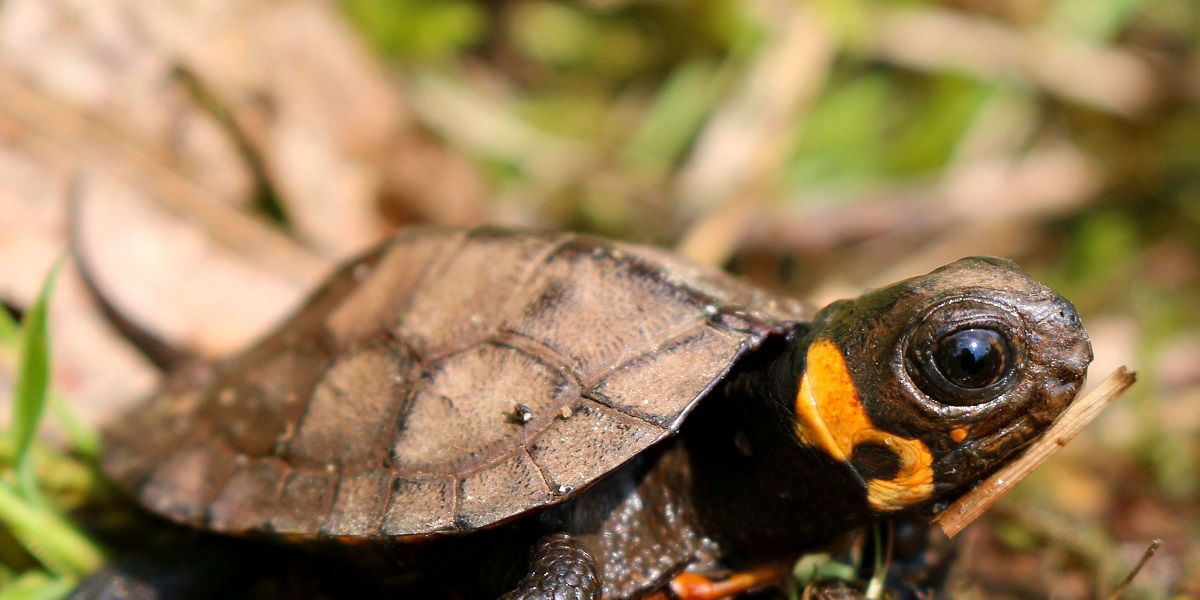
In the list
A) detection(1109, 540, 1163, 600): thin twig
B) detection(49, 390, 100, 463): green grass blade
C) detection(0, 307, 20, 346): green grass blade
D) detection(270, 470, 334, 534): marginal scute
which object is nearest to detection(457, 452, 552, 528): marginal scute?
detection(270, 470, 334, 534): marginal scute

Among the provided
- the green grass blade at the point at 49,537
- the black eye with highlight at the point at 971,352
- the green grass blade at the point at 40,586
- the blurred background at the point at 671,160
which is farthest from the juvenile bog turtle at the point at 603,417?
the blurred background at the point at 671,160

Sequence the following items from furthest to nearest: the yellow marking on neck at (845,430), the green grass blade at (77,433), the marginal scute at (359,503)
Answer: the green grass blade at (77,433) → the marginal scute at (359,503) → the yellow marking on neck at (845,430)

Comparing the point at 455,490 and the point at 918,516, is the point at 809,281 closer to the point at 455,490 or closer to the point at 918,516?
the point at 918,516

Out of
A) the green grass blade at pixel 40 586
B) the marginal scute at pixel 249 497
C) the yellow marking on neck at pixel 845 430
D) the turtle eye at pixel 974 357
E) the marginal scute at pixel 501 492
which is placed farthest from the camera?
the green grass blade at pixel 40 586

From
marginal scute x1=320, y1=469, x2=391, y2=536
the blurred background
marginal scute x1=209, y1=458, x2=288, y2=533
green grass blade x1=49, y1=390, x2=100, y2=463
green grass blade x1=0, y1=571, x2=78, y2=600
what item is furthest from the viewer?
the blurred background

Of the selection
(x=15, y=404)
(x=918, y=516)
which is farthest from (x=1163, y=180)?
(x=15, y=404)

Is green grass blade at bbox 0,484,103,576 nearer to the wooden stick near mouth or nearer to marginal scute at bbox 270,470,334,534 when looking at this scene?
marginal scute at bbox 270,470,334,534

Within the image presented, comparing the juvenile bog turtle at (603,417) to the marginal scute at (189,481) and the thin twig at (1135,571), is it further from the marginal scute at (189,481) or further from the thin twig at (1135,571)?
the thin twig at (1135,571)

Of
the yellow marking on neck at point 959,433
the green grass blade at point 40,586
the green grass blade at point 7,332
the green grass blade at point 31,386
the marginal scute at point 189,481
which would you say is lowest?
the yellow marking on neck at point 959,433
